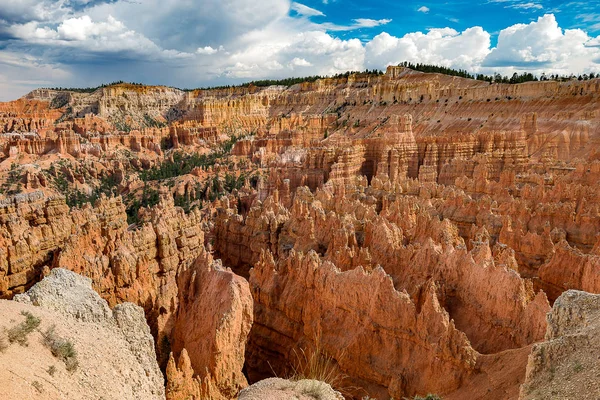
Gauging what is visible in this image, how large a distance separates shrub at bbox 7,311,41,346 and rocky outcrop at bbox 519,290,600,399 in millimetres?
6652

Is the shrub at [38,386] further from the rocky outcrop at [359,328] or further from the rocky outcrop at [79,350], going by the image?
the rocky outcrop at [359,328]

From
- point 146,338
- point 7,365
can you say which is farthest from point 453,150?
point 7,365

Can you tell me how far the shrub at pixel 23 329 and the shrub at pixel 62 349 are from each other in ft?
0.73

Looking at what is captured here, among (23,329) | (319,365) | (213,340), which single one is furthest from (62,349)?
(319,365)

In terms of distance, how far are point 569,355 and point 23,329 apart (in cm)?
732

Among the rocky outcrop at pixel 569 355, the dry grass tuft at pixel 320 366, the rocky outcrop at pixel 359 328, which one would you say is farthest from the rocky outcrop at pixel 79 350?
the rocky outcrop at pixel 569 355

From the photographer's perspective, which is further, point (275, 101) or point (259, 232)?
point (275, 101)

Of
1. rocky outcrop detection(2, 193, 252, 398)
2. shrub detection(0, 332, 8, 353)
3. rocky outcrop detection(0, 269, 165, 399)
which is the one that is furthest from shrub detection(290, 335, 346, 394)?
shrub detection(0, 332, 8, 353)

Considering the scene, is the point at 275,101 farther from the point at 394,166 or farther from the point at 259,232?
the point at 259,232

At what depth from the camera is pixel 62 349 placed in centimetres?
591

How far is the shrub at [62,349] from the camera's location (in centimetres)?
583

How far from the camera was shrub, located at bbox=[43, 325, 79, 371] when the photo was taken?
19.1 feet

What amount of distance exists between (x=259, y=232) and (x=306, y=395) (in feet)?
46.9

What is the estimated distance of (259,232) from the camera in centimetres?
2081
